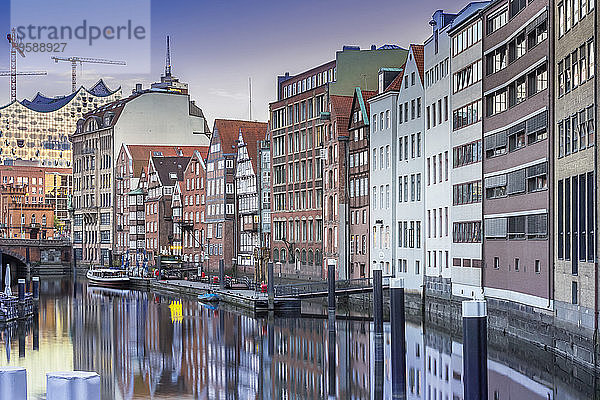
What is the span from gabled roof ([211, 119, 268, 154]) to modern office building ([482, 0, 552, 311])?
2008 inches

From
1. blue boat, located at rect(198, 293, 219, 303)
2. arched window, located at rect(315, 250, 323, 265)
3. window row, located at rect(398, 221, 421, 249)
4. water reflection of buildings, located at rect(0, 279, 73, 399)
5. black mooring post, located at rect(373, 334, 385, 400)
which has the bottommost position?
water reflection of buildings, located at rect(0, 279, 73, 399)

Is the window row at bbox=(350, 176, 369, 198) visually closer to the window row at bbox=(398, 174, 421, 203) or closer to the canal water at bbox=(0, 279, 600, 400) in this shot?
the window row at bbox=(398, 174, 421, 203)

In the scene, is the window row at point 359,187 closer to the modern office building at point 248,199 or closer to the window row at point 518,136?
the modern office building at point 248,199

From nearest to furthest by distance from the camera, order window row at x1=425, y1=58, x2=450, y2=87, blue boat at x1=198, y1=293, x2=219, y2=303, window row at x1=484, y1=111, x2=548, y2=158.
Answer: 1. window row at x1=484, y1=111, x2=548, y2=158
2. window row at x1=425, y1=58, x2=450, y2=87
3. blue boat at x1=198, y1=293, x2=219, y2=303

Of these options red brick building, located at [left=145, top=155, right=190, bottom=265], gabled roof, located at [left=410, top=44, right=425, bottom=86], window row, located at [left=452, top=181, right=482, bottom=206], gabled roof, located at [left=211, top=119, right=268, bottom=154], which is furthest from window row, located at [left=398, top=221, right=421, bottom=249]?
red brick building, located at [left=145, top=155, right=190, bottom=265]

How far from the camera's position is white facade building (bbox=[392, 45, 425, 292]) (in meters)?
62.0

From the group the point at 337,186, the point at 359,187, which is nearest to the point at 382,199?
the point at 359,187

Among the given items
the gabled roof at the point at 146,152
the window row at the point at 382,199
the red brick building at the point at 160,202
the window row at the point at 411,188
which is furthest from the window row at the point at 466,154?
the gabled roof at the point at 146,152

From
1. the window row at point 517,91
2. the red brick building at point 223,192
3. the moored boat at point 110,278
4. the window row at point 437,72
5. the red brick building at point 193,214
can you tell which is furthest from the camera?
the red brick building at point 193,214

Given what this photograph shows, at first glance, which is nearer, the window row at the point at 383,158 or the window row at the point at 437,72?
the window row at the point at 437,72

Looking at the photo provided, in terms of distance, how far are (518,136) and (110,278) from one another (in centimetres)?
6532

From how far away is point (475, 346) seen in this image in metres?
19.6

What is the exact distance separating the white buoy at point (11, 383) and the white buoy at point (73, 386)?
0.14 metres

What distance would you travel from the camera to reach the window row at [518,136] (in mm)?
41594
